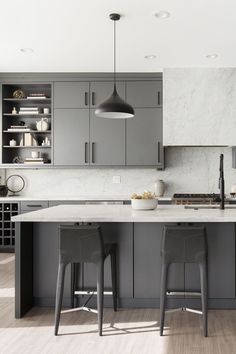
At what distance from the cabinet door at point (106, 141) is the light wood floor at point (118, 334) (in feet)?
9.10

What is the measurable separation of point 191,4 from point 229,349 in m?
2.85

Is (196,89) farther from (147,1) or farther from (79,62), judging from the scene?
(147,1)

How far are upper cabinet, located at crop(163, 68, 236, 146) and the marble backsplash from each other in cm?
47

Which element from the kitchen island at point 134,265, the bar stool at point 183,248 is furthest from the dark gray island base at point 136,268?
the bar stool at point 183,248

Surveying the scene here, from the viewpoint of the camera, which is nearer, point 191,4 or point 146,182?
point 191,4

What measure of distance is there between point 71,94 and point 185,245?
3.58 meters

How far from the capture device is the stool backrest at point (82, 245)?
2760mm

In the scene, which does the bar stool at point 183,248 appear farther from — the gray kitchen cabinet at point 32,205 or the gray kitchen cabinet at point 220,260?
the gray kitchen cabinet at point 32,205

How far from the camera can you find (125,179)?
600 cm

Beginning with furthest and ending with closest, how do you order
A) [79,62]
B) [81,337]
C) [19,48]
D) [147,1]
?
[79,62]
[19,48]
[147,1]
[81,337]

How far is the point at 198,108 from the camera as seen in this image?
5469mm

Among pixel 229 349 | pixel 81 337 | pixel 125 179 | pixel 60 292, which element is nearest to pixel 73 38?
pixel 125 179

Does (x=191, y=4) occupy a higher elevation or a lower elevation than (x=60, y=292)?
higher

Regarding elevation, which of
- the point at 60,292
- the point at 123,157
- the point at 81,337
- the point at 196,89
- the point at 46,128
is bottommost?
the point at 81,337
